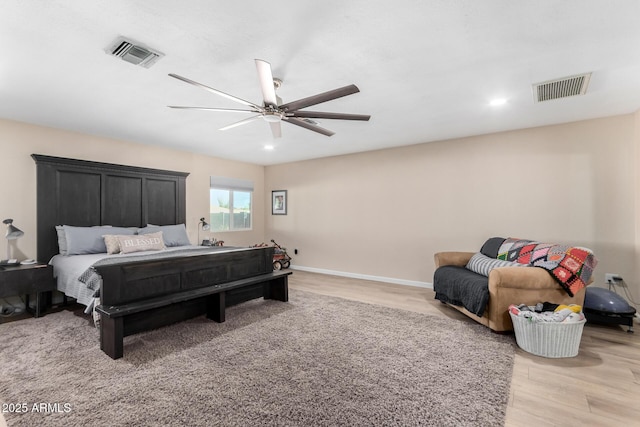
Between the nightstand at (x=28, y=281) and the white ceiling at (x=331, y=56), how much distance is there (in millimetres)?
1811

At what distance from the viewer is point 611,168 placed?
3.58 metres

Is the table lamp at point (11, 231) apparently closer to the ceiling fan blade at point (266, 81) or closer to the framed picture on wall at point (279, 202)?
the ceiling fan blade at point (266, 81)

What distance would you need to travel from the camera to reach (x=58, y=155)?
4.04 m

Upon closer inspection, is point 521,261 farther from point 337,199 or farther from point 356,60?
point 337,199

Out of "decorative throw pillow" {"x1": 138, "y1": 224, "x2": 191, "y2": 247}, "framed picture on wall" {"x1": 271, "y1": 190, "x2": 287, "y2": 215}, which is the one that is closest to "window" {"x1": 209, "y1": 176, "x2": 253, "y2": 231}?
"framed picture on wall" {"x1": 271, "y1": 190, "x2": 287, "y2": 215}

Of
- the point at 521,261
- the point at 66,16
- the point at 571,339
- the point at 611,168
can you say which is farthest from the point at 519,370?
the point at 66,16

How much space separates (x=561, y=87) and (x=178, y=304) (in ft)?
14.2

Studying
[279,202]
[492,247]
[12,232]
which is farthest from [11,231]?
[492,247]

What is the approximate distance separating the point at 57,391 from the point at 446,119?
14.7 ft

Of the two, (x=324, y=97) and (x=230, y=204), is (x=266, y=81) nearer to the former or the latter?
(x=324, y=97)

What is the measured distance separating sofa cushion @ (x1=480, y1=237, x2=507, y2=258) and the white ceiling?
1.55 metres

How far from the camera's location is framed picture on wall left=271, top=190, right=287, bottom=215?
266 inches

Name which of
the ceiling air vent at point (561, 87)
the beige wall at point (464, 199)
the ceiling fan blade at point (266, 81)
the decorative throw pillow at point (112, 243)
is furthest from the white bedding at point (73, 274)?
the ceiling air vent at point (561, 87)

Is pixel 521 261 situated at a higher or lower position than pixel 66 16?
lower
